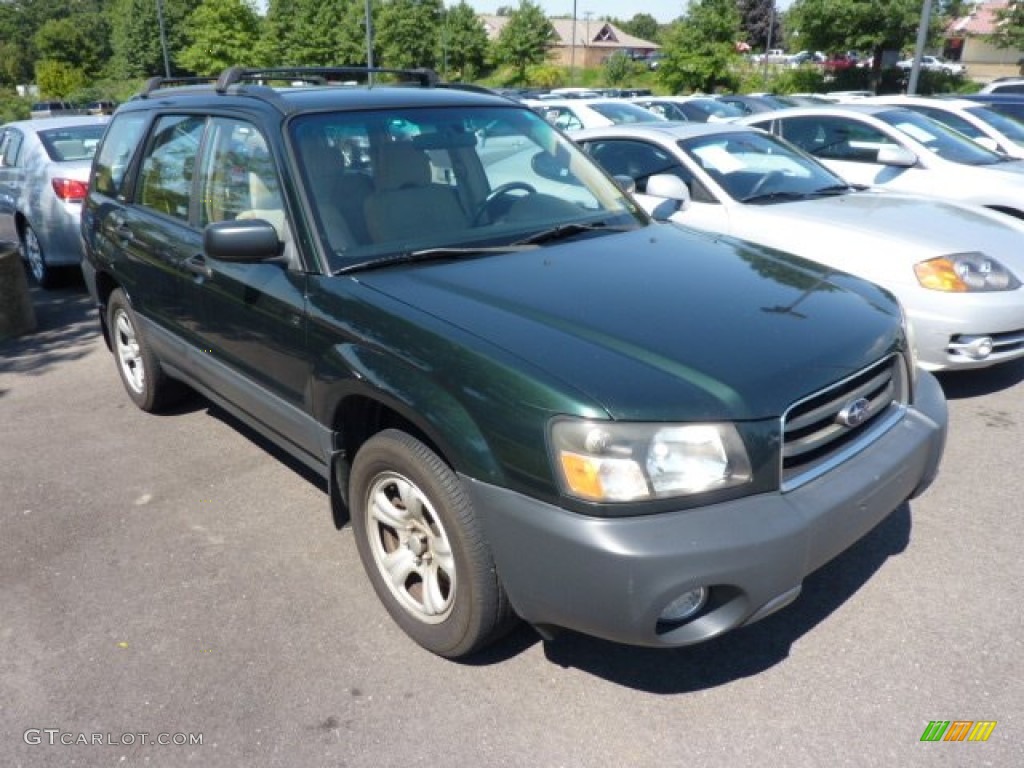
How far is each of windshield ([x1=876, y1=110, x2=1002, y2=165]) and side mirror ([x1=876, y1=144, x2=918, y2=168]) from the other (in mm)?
640

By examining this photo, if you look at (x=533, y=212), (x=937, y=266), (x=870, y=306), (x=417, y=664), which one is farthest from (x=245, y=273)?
(x=937, y=266)

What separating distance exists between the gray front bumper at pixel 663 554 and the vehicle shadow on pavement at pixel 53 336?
5116 millimetres

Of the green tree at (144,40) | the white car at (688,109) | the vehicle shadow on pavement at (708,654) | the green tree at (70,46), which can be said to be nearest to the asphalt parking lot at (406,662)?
the vehicle shadow on pavement at (708,654)

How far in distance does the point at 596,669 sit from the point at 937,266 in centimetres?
335

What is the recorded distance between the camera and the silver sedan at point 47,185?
7910 millimetres

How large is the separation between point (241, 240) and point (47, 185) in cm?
619

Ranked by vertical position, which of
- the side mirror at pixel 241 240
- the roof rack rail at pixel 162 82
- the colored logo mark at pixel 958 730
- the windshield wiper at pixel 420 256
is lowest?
the colored logo mark at pixel 958 730

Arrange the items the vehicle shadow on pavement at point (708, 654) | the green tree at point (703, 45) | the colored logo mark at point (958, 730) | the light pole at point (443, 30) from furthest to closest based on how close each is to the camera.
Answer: the light pole at point (443, 30) < the green tree at point (703, 45) < the vehicle shadow on pavement at point (708, 654) < the colored logo mark at point (958, 730)

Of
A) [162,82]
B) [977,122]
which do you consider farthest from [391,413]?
[977,122]

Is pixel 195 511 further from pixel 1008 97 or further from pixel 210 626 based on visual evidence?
pixel 1008 97

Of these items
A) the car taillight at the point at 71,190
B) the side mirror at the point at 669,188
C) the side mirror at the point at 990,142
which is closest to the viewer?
the side mirror at the point at 669,188

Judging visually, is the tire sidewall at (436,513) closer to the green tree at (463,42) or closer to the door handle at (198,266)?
the door handle at (198,266)

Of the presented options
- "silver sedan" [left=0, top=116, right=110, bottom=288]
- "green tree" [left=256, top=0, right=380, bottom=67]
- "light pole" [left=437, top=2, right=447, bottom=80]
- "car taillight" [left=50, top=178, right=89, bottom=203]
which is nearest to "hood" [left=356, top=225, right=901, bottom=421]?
"silver sedan" [left=0, top=116, right=110, bottom=288]

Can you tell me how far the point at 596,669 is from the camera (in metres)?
2.87
